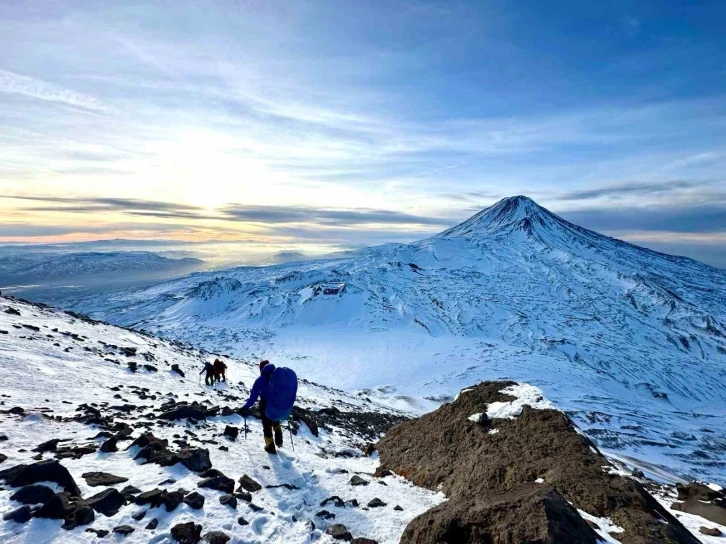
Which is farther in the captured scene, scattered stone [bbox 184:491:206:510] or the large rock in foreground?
scattered stone [bbox 184:491:206:510]

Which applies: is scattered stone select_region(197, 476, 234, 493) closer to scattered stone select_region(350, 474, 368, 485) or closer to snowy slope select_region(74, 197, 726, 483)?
scattered stone select_region(350, 474, 368, 485)

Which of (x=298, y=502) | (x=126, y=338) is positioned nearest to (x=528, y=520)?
(x=298, y=502)

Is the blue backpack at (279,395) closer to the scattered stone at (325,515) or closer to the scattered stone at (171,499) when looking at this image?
the scattered stone at (325,515)

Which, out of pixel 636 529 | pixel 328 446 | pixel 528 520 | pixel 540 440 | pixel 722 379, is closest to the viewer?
pixel 528 520

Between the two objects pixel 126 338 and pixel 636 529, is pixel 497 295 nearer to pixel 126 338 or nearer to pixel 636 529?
pixel 126 338

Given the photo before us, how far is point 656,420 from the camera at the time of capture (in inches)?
3563

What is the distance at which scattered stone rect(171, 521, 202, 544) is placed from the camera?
545cm

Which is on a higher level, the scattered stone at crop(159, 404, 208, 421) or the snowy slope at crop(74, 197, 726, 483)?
the scattered stone at crop(159, 404, 208, 421)

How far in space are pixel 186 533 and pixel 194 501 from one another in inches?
32.4

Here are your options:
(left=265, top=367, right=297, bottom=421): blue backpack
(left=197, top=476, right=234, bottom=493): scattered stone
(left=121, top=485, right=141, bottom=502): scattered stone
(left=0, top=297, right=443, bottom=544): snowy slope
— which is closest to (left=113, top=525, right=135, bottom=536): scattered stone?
(left=0, top=297, right=443, bottom=544): snowy slope

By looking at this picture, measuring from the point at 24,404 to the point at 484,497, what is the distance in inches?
464

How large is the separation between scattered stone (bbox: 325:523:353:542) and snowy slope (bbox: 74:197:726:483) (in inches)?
2709

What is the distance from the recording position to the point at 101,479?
6848mm

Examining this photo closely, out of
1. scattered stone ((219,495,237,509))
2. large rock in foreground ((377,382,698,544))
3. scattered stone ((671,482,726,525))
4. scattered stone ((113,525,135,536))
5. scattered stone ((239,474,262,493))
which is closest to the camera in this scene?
large rock in foreground ((377,382,698,544))
